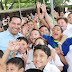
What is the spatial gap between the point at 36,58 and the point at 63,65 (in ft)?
1.02

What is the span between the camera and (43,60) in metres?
1.26

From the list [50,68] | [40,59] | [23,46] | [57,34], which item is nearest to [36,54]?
[40,59]

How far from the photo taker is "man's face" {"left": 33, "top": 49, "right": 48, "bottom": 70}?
1.24 meters

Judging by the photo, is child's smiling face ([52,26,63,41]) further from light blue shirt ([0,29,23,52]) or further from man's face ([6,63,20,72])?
man's face ([6,63,20,72])

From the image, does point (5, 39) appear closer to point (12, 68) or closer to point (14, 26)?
point (14, 26)

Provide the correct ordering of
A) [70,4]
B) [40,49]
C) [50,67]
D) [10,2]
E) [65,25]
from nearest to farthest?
[50,67]
[40,49]
[65,25]
[70,4]
[10,2]

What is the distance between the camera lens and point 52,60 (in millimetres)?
1393

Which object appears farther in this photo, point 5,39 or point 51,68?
point 5,39

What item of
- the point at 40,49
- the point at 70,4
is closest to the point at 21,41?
the point at 40,49

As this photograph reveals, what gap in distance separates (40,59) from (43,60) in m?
0.03

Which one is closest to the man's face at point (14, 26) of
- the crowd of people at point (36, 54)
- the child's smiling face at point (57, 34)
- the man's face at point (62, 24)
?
the crowd of people at point (36, 54)

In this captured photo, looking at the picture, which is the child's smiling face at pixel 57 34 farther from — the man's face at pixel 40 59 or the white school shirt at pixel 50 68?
the white school shirt at pixel 50 68

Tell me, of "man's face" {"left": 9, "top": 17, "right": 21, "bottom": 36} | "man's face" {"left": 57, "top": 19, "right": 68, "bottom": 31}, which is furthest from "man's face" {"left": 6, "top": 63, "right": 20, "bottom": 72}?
"man's face" {"left": 57, "top": 19, "right": 68, "bottom": 31}

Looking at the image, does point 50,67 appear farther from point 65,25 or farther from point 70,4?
point 70,4
